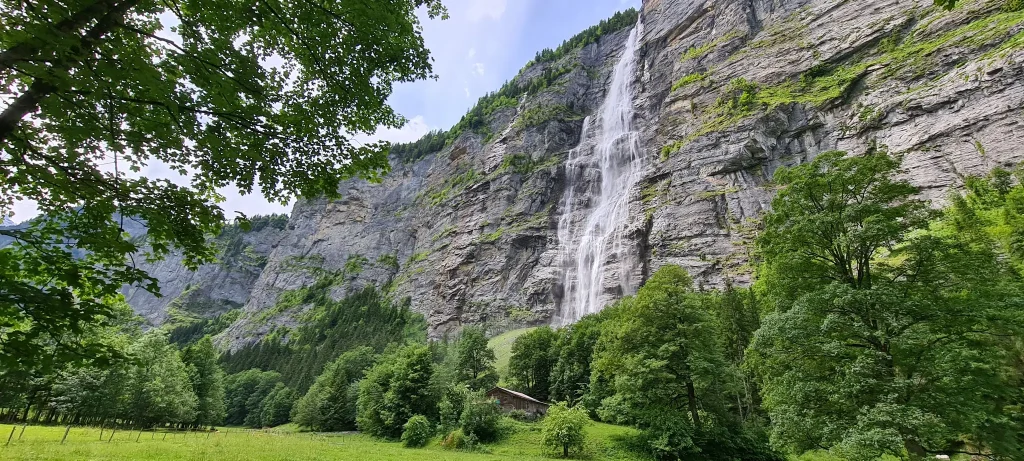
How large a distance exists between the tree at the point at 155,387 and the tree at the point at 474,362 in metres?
25.5

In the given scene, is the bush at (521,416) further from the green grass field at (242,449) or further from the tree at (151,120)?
the tree at (151,120)

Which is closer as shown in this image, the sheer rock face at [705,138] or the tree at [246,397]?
the sheer rock face at [705,138]

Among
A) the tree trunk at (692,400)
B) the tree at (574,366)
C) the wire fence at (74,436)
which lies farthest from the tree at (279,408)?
the tree trunk at (692,400)

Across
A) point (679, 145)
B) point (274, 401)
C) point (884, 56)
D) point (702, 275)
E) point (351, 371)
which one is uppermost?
point (884, 56)

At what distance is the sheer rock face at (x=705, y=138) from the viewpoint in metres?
50.9

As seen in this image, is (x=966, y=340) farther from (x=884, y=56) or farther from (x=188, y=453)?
(x=884, y=56)

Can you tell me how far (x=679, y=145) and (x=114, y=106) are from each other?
84.3m

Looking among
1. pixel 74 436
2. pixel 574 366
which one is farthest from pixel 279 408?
pixel 574 366

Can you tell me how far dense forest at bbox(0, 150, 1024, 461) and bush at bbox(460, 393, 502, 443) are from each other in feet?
0.34

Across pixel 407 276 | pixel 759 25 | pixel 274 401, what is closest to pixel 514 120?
pixel 407 276

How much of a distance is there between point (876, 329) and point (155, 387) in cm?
4825

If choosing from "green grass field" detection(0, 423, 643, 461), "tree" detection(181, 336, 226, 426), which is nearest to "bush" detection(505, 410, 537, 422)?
"green grass field" detection(0, 423, 643, 461)

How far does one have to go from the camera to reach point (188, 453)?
59.7 feet

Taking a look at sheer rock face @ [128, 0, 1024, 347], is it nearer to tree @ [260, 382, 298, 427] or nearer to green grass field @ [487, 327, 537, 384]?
green grass field @ [487, 327, 537, 384]
